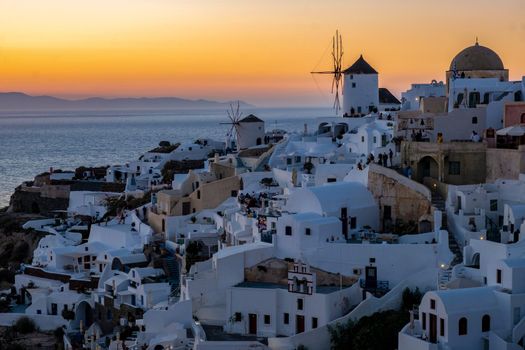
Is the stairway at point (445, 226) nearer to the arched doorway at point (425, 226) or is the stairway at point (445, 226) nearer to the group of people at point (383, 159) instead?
the arched doorway at point (425, 226)

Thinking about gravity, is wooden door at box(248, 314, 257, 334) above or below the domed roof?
below

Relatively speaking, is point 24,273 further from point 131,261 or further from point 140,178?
point 140,178

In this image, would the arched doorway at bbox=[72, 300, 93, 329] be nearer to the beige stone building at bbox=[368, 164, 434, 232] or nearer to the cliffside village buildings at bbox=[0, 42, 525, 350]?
the cliffside village buildings at bbox=[0, 42, 525, 350]

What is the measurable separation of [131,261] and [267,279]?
26.9ft

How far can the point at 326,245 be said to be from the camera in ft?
88.7

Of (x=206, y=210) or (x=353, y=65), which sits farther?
(x=353, y=65)

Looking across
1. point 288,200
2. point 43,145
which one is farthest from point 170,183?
point 43,145

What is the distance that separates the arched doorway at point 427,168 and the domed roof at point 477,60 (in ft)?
27.6

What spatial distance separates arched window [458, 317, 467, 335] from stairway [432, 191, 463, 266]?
425cm

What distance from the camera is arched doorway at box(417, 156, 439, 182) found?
103 ft

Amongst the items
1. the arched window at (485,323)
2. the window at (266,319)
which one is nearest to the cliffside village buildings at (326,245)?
the arched window at (485,323)

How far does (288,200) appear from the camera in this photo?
30.2m

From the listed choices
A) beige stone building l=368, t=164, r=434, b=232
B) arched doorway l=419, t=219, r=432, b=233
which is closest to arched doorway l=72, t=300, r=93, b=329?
beige stone building l=368, t=164, r=434, b=232

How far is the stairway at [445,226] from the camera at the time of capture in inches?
1040
